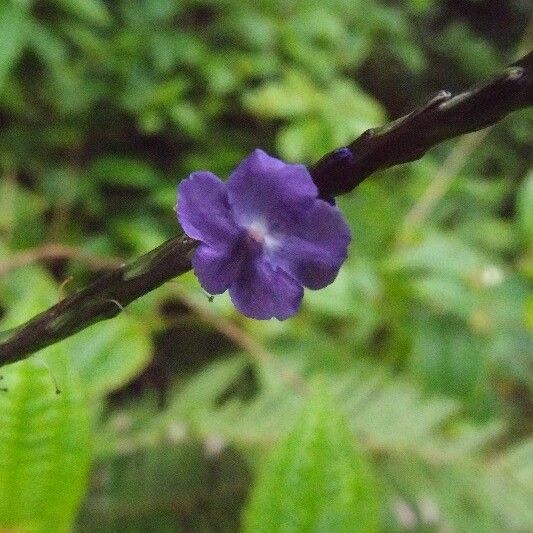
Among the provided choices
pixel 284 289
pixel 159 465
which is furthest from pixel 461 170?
pixel 284 289

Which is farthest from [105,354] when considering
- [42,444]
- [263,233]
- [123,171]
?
[263,233]

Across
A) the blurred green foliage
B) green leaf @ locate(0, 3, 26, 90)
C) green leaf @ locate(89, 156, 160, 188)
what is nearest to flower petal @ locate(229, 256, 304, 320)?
the blurred green foliage

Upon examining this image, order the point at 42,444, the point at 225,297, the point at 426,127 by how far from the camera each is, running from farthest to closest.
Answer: the point at 225,297
the point at 42,444
the point at 426,127

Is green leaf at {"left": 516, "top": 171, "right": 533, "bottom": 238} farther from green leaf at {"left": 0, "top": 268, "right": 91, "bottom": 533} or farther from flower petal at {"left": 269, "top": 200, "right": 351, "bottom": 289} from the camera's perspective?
flower petal at {"left": 269, "top": 200, "right": 351, "bottom": 289}

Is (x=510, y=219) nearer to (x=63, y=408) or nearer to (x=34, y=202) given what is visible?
(x=34, y=202)

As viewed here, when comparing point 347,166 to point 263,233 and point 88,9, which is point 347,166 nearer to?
point 263,233

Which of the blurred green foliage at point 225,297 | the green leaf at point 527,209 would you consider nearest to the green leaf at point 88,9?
the blurred green foliage at point 225,297

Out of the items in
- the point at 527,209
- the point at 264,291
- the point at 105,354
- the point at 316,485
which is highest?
the point at 264,291

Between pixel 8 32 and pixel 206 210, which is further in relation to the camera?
pixel 8 32
